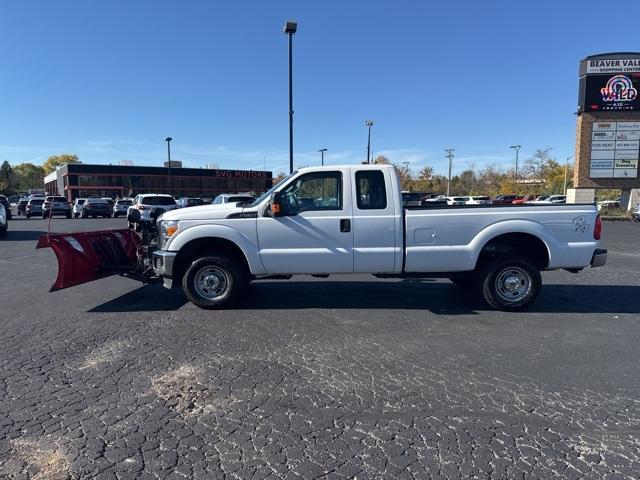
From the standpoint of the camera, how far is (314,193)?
663 centimetres

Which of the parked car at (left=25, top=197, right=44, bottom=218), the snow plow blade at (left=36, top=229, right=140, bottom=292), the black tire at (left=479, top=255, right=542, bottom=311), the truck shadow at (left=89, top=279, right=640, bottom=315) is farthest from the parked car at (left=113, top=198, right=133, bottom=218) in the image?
the black tire at (left=479, top=255, right=542, bottom=311)

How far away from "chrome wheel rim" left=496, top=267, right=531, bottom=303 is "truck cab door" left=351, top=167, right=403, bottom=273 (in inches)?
58.4

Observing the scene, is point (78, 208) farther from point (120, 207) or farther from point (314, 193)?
point (314, 193)

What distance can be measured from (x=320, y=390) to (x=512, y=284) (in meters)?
3.87

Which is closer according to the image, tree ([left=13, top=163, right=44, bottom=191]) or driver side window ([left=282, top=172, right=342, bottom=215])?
driver side window ([left=282, top=172, right=342, bottom=215])

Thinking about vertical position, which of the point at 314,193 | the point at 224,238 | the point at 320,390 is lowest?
the point at 320,390

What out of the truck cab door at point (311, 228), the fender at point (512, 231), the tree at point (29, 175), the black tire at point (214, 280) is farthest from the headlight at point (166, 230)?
the tree at point (29, 175)

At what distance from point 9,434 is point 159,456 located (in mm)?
1198

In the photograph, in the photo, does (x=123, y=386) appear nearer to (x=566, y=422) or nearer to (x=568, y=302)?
(x=566, y=422)

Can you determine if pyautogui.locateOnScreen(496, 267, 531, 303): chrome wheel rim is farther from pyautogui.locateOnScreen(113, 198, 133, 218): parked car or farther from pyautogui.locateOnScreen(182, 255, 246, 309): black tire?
pyautogui.locateOnScreen(113, 198, 133, 218): parked car

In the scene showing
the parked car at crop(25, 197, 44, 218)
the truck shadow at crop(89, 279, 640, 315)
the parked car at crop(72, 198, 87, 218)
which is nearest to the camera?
the truck shadow at crop(89, 279, 640, 315)

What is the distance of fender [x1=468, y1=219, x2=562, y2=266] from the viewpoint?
21.3 ft

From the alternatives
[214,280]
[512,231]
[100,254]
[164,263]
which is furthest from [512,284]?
[100,254]

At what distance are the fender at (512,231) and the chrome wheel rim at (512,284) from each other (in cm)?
50
